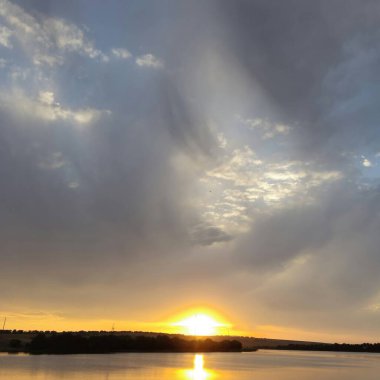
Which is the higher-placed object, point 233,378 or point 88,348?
point 88,348

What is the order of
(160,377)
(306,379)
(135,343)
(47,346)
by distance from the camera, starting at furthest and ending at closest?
(135,343), (47,346), (306,379), (160,377)

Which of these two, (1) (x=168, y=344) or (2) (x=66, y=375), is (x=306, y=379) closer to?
(2) (x=66, y=375)

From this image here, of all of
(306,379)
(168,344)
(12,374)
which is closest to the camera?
(12,374)

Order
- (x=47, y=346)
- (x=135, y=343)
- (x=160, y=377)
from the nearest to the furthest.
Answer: (x=160, y=377) → (x=47, y=346) → (x=135, y=343)

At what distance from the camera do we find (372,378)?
84.3 metres

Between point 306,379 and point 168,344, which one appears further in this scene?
point 168,344

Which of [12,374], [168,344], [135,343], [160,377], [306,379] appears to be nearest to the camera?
[12,374]

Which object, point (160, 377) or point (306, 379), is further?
point (306, 379)

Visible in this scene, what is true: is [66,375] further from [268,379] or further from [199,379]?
[268,379]

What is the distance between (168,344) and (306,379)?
4965 inches

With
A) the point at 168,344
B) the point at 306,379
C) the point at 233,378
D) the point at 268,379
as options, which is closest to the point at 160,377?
the point at 233,378

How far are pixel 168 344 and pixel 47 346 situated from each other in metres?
67.2

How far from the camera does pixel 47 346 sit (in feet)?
466

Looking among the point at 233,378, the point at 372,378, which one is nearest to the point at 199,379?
the point at 233,378
